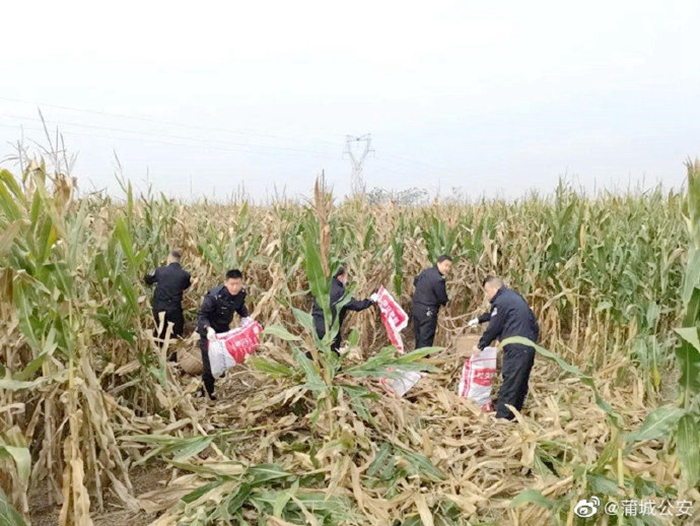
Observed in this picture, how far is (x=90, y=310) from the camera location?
3.20 metres

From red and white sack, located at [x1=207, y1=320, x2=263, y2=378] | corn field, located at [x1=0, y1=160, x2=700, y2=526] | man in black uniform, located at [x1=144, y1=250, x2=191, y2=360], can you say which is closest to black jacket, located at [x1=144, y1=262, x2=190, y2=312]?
man in black uniform, located at [x1=144, y1=250, x2=191, y2=360]

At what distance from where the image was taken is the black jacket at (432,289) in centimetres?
587

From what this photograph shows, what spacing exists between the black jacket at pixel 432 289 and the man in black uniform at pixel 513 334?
1.20 metres

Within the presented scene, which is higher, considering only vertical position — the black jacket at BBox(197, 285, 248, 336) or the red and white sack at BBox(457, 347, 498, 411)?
the black jacket at BBox(197, 285, 248, 336)

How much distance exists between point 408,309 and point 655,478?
4.78 meters

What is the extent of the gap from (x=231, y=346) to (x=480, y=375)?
231cm

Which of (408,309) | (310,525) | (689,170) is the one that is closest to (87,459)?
(310,525)

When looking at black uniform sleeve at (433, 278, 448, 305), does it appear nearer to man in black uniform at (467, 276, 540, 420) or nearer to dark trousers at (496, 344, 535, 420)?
man in black uniform at (467, 276, 540, 420)

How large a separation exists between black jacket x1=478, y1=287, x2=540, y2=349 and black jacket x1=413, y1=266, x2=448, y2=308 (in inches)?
47.9

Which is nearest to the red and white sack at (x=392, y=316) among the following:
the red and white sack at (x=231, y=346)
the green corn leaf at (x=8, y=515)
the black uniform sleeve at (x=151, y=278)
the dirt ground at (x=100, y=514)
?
the red and white sack at (x=231, y=346)

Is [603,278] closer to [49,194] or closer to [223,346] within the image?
[223,346]

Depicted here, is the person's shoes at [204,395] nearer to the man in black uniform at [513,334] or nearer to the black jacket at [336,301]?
the black jacket at [336,301]

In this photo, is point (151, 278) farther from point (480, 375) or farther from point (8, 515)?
point (480, 375)

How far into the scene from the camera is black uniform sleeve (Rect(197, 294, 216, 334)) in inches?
182
